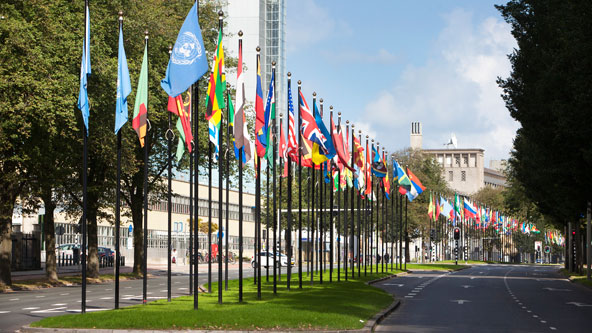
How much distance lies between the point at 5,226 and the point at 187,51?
2032 cm

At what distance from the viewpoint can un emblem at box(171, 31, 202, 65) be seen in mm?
25797

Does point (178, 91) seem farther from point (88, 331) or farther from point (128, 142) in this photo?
point (128, 142)

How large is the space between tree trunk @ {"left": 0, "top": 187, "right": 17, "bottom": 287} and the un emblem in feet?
59.4

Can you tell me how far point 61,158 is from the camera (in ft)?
140

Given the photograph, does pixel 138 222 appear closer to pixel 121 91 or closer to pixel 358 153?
pixel 358 153

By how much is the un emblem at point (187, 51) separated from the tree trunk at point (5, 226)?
59.4 feet

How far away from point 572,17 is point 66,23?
68.9 feet

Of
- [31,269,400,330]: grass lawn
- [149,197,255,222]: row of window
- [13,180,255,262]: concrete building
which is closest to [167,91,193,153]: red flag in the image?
[31,269,400,330]: grass lawn

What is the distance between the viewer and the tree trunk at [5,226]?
4116 cm

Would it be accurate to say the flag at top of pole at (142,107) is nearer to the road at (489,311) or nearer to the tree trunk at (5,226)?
the road at (489,311)

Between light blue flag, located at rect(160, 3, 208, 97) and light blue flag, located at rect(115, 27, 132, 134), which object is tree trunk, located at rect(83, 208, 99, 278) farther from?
light blue flag, located at rect(160, 3, 208, 97)

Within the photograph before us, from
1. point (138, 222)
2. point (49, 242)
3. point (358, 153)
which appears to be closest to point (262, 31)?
point (138, 222)

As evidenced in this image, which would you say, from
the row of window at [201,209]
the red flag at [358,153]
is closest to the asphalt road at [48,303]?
the red flag at [358,153]

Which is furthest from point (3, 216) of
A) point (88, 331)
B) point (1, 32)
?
point (88, 331)
